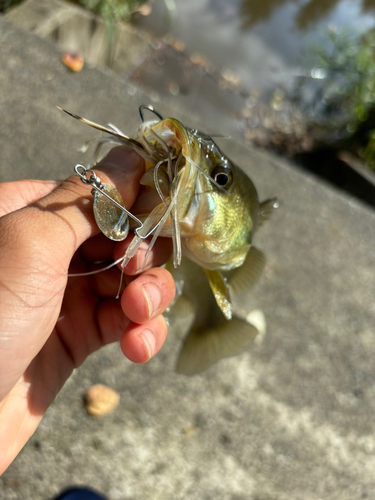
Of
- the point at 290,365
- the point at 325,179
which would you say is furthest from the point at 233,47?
the point at 290,365

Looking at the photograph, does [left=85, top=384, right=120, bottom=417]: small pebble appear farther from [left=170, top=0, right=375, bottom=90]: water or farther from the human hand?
[left=170, top=0, right=375, bottom=90]: water

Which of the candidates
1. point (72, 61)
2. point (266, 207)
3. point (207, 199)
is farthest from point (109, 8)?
point (207, 199)

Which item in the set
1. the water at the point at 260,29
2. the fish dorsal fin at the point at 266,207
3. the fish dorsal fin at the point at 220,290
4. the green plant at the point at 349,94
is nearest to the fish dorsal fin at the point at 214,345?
the fish dorsal fin at the point at 220,290

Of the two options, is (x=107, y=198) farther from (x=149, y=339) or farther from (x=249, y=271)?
(x=249, y=271)

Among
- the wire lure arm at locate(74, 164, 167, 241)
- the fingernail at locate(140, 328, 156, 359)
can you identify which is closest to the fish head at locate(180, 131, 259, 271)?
the wire lure arm at locate(74, 164, 167, 241)

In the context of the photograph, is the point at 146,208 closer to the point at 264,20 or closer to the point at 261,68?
the point at 261,68

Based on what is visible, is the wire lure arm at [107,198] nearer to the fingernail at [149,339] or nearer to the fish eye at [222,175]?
the fish eye at [222,175]
